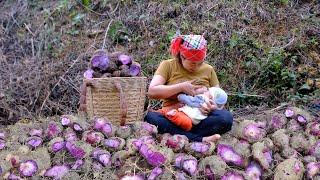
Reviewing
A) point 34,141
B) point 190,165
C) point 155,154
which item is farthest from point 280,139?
point 34,141

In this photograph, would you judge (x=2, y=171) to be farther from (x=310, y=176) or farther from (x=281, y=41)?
(x=281, y=41)

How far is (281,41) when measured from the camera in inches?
170

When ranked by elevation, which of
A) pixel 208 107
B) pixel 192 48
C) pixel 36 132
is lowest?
pixel 36 132

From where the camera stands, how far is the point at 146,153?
2.23 m

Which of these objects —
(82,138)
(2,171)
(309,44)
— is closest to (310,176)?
(82,138)

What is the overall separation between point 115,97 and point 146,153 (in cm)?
70

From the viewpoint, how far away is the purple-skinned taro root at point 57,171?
2.18m

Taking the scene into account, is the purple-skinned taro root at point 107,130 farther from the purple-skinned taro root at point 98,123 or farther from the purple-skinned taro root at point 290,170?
the purple-skinned taro root at point 290,170

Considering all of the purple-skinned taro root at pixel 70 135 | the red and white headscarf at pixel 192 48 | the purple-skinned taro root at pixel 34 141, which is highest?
the red and white headscarf at pixel 192 48

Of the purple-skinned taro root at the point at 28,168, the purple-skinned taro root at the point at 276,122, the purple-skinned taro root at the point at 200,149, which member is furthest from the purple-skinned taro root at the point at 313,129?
the purple-skinned taro root at the point at 28,168

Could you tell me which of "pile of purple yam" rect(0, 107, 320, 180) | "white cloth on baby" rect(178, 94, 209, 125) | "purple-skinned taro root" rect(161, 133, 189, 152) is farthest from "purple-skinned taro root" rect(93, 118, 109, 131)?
"white cloth on baby" rect(178, 94, 209, 125)

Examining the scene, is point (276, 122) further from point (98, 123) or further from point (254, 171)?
point (98, 123)

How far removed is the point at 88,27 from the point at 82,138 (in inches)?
110

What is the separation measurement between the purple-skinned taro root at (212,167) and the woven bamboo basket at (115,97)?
0.68 m
